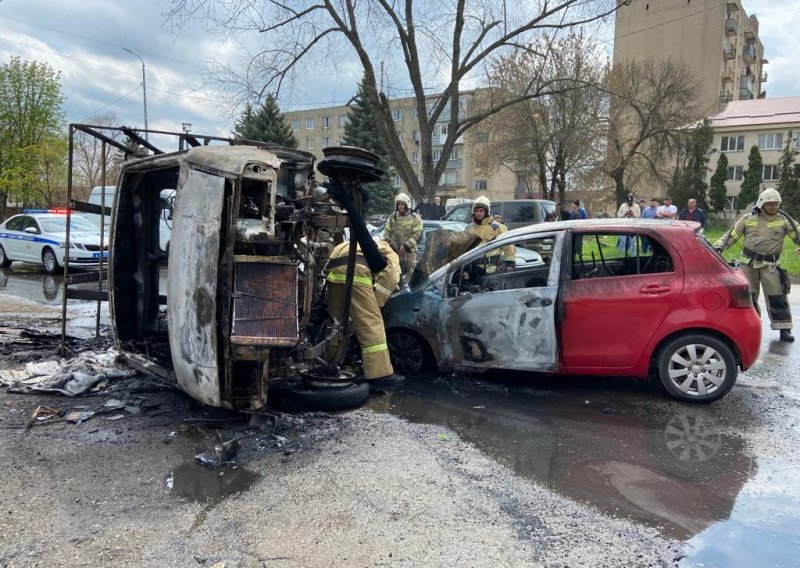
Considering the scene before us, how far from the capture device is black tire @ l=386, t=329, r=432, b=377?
5.98m

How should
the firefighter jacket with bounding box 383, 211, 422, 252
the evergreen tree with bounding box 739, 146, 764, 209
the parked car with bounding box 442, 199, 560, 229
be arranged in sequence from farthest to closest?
1. the evergreen tree with bounding box 739, 146, 764, 209
2. the parked car with bounding box 442, 199, 560, 229
3. the firefighter jacket with bounding box 383, 211, 422, 252

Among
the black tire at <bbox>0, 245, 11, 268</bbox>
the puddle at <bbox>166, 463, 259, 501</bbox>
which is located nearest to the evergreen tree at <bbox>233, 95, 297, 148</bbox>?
the black tire at <bbox>0, 245, 11, 268</bbox>

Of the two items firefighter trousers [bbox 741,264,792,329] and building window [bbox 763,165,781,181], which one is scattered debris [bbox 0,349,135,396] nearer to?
firefighter trousers [bbox 741,264,792,329]

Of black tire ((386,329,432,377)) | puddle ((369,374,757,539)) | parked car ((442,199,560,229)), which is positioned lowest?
puddle ((369,374,757,539))

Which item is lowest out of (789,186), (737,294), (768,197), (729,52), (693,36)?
(737,294)

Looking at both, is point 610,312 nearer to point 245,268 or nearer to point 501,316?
point 501,316

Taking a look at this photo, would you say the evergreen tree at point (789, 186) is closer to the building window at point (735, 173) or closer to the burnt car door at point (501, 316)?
the building window at point (735, 173)

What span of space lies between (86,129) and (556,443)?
5.06 m

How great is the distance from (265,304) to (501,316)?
7.73 ft

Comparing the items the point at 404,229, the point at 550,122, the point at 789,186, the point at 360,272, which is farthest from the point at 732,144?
the point at 360,272

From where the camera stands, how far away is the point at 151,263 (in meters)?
5.73

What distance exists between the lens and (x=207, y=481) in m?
3.65

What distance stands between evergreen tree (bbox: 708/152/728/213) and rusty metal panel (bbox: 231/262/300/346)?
4653cm

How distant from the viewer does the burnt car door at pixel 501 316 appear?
5270 millimetres
